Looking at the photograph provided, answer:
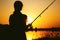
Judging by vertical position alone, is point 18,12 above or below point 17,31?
above

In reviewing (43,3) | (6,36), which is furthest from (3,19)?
(6,36)

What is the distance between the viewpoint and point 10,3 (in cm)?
502

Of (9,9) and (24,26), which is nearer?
(24,26)

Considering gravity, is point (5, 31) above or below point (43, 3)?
below

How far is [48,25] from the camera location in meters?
5.09

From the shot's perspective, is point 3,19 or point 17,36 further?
point 3,19

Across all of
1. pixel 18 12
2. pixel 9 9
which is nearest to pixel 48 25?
pixel 9 9

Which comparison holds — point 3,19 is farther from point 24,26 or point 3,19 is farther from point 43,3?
point 24,26

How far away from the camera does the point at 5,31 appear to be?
2732 mm

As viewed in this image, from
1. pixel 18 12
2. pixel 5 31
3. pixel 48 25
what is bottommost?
pixel 48 25

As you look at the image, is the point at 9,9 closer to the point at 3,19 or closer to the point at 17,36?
the point at 3,19

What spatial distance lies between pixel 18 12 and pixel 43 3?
2.40 meters

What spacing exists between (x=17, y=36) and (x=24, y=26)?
201 mm

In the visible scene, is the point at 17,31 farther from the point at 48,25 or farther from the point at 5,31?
the point at 48,25
